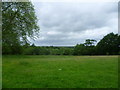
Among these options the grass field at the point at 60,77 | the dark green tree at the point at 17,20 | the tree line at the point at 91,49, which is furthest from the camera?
the tree line at the point at 91,49

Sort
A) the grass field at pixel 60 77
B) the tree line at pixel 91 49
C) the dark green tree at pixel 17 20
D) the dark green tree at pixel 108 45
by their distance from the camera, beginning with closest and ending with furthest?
the grass field at pixel 60 77 → the dark green tree at pixel 17 20 → the tree line at pixel 91 49 → the dark green tree at pixel 108 45

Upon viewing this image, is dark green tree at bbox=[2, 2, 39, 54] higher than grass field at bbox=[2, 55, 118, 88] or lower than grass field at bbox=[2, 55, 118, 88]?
higher

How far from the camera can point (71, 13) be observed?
1229 cm

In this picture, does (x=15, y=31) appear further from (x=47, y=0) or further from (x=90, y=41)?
(x=90, y=41)

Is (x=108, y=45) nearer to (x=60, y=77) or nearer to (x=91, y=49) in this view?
(x=91, y=49)

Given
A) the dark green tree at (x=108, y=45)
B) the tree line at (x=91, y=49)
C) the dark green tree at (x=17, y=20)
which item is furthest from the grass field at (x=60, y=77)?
the dark green tree at (x=108, y=45)

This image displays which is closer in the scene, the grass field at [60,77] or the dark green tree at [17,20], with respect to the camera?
the grass field at [60,77]

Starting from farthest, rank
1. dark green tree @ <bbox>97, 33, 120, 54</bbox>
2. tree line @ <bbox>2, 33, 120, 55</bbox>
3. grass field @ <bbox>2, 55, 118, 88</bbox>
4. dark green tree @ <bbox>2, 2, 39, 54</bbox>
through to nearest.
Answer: dark green tree @ <bbox>97, 33, 120, 54</bbox> → tree line @ <bbox>2, 33, 120, 55</bbox> → dark green tree @ <bbox>2, 2, 39, 54</bbox> → grass field @ <bbox>2, 55, 118, 88</bbox>

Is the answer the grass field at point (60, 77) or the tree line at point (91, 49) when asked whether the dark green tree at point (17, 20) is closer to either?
the grass field at point (60, 77)

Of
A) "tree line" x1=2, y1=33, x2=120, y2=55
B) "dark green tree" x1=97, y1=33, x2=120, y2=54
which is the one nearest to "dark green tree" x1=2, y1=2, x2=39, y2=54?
"tree line" x1=2, y1=33, x2=120, y2=55

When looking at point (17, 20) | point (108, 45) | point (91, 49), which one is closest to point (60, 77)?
point (17, 20)

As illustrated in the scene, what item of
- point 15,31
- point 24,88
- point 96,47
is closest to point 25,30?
point 15,31

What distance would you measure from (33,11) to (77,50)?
4160 centimetres

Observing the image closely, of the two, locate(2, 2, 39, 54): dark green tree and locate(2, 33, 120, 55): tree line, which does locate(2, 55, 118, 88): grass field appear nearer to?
locate(2, 2, 39, 54): dark green tree
